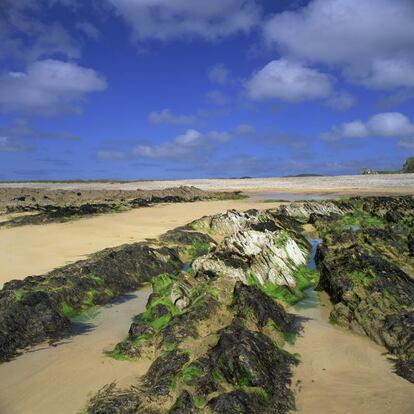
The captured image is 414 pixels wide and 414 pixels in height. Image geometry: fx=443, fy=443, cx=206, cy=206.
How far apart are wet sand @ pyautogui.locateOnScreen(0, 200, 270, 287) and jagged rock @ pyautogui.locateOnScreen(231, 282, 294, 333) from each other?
549cm

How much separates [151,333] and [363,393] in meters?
2.92

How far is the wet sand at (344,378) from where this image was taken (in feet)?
15.4

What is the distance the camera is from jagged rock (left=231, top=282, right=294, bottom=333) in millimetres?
6664

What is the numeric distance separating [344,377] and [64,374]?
11.3ft

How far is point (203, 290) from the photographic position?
7352 mm

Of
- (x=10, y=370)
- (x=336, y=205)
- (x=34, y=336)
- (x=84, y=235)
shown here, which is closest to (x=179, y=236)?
(x=84, y=235)

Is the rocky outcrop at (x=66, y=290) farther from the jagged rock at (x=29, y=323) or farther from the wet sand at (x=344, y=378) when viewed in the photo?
the wet sand at (x=344, y=378)

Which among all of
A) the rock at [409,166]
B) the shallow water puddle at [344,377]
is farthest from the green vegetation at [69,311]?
the rock at [409,166]

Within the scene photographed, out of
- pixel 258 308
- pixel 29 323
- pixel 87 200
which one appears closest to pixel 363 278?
pixel 258 308

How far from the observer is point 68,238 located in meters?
14.8


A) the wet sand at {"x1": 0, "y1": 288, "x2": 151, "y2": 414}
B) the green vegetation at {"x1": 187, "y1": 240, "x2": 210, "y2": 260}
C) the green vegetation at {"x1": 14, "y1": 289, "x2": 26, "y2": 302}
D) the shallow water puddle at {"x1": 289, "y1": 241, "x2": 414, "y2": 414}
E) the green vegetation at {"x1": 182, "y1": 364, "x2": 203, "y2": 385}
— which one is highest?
the green vegetation at {"x1": 14, "y1": 289, "x2": 26, "y2": 302}

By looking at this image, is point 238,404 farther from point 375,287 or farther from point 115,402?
point 375,287

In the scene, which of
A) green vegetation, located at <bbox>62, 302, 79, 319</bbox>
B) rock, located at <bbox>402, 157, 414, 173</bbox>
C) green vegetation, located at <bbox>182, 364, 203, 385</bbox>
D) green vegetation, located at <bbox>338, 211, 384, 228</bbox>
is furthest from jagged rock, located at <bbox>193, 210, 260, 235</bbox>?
rock, located at <bbox>402, 157, 414, 173</bbox>

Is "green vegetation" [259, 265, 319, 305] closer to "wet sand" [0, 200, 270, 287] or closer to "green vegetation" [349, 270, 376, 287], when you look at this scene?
"green vegetation" [349, 270, 376, 287]
